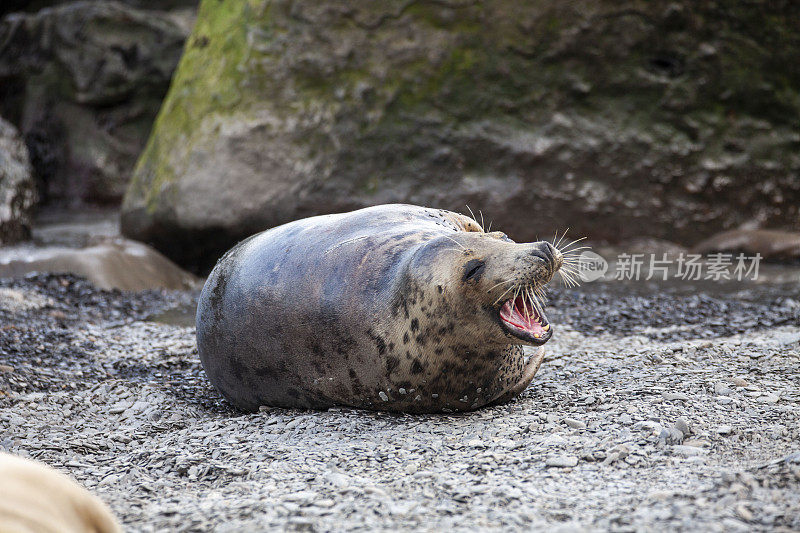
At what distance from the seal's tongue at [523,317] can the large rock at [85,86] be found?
9846mm

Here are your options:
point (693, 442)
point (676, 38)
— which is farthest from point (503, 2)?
point (693, 442)

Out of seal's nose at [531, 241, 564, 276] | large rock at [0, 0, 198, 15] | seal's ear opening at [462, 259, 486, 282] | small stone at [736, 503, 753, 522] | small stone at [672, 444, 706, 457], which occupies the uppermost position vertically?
large rock at [0, 0, 198, 15]

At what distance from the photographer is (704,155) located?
7609 mm

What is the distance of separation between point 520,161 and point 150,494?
5377mm

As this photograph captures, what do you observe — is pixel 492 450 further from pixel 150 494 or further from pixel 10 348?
pixel 10 348

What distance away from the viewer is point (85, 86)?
12000 mm

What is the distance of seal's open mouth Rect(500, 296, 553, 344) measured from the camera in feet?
10.6

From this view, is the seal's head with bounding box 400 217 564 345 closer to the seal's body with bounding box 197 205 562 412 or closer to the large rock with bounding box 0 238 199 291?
the seal's body with bounding box 197 205 562 412

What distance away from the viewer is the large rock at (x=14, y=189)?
26.7 feet

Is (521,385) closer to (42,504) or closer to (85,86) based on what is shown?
(42,504)

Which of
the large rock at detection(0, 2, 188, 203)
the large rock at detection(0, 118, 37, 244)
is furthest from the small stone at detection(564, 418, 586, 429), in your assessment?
the large rock at detection(0, 2, 188, 203)

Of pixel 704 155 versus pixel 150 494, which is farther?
pixel 704 155

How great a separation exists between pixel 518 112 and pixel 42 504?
631 centimetres

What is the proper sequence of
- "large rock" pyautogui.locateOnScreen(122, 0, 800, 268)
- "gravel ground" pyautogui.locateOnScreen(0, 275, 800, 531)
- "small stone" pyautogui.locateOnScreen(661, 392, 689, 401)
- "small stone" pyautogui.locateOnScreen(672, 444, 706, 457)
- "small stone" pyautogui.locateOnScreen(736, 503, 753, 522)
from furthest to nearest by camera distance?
"large rock" pyautogui.locateOnScreen(122, 0, 800, 268)
"small stone" pyautogui.locateOnScreen(661, 392, 689, 401)
"small stone" pyautogui.locateOnScreen(672, 444, 706, 457)
"gravel ground" pyautogui.locateOnScreen(0, 275, 800, 531)
"small stone" pyautogui.locateOnScreen(736, 503, 753, 522)
